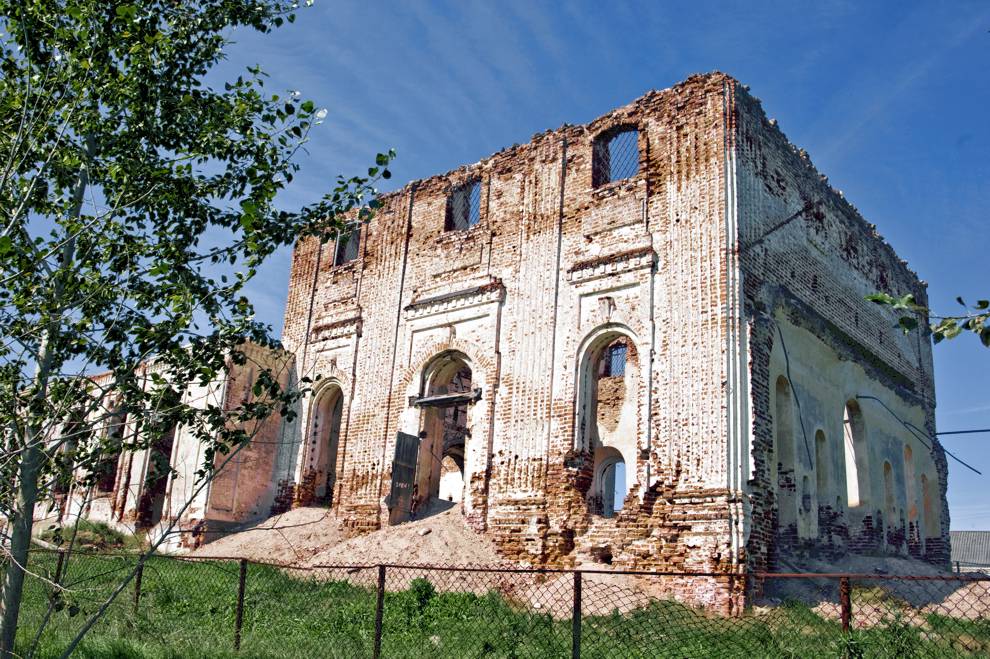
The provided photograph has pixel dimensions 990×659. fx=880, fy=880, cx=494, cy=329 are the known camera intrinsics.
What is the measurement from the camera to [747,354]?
12648 mm

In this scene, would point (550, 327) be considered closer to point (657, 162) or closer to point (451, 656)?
point (657, 162)

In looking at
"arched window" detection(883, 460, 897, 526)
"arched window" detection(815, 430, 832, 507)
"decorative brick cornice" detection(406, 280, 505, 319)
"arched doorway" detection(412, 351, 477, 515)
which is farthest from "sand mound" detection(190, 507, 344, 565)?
"arched window" detection(883, 460, 897, 526)

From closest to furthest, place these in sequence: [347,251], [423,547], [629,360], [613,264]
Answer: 1. [423,547]
2. [613,264]
3. [629,360]
4. [347,251]

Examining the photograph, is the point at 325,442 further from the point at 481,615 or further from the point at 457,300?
the point at 481,615

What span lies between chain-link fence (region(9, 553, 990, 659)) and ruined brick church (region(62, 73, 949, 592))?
3.33 ft

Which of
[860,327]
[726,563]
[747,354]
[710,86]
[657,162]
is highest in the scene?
[710,86]

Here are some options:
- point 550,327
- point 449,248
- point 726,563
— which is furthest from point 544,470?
point 449,248

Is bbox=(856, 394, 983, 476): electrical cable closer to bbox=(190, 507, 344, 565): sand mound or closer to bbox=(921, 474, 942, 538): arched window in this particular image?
bbox=(921, 474, 942, 538): arched window

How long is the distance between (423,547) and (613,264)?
5417 millimetres

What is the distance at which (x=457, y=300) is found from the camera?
16188mm

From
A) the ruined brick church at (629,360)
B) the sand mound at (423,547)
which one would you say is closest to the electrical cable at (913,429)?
the ruined brick church at (629,360)

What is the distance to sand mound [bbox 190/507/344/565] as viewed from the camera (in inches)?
608

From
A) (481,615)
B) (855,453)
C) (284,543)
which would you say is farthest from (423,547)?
(855,453)

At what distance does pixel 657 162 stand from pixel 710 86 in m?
1.43
